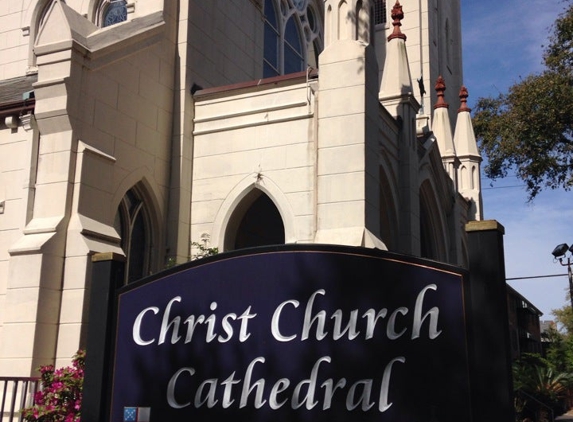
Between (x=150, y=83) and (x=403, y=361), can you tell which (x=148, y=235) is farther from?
(x=403, y=361)

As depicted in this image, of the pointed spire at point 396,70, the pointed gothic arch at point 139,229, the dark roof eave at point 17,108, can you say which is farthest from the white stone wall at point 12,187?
the pointed spire at point 396,70

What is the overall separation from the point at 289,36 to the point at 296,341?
19085 millimetres

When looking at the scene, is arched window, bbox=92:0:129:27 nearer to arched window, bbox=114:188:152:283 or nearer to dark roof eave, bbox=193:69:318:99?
dark roof eave, bbox=193:69:318:99

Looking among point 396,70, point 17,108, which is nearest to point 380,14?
point 396,70

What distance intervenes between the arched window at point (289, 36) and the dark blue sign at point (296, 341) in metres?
15.9

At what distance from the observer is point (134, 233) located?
14438mm

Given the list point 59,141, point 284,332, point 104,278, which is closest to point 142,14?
point 59,141

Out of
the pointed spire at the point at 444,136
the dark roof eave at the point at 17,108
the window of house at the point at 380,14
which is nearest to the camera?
the dark roof eave at the point at 17,108

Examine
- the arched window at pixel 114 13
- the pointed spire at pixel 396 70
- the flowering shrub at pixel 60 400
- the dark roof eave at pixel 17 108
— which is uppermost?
the arched window at pixel 114 13

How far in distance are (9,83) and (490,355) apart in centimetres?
1558

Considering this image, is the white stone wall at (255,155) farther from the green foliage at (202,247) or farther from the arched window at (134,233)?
the arched window at (134,233)

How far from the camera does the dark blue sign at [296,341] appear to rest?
Answer: 15.7 ft

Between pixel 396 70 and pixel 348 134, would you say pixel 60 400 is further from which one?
pixel 396 70

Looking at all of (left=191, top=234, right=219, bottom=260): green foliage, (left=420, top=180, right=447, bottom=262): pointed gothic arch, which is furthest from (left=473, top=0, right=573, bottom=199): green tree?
(left=191, top=234, right=219, bottom=260): green foliage
